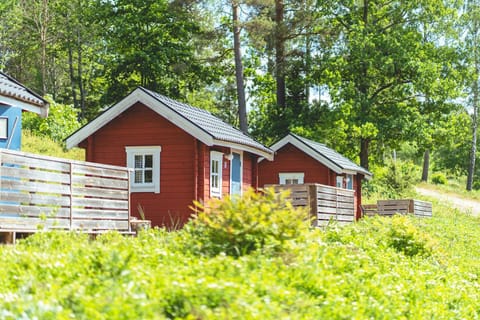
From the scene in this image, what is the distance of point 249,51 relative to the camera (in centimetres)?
4775

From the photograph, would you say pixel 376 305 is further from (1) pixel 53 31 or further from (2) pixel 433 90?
(1) pixel 53 31

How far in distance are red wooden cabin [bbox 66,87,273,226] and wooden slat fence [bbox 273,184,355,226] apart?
3020mm

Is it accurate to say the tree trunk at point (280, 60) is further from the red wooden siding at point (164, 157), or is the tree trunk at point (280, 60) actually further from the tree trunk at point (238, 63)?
the red wooden siding at point (164, 157)

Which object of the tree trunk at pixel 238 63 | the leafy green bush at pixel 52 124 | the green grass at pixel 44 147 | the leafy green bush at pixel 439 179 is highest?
the tree trunk at pixel 238 63

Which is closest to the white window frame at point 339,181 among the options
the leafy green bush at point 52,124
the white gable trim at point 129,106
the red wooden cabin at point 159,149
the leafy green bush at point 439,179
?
the red wooden cabin at point 159,149

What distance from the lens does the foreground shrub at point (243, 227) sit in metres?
9.18

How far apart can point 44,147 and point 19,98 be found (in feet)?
53.3

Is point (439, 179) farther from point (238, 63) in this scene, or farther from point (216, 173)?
point (216, 173)

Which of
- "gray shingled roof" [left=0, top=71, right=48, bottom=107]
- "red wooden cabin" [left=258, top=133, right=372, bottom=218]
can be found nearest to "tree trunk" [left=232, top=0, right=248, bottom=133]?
"red wooden cabin" [left=258, top=133, right=372, bottom=218]

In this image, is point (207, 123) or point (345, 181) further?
point (345, 181)

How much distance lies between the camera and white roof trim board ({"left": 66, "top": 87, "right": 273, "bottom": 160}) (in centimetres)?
2183

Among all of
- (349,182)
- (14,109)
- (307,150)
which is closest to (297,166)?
(307,150)

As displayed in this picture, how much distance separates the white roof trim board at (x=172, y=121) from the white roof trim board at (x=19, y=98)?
407 cm

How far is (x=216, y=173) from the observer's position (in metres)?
23.4
